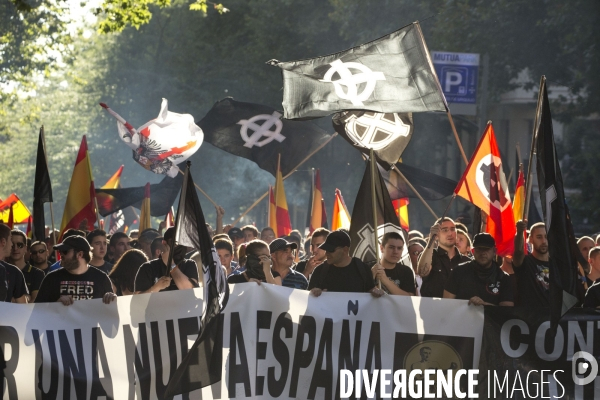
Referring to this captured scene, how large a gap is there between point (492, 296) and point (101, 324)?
9.43 ft

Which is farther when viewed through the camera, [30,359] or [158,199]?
[158,199]

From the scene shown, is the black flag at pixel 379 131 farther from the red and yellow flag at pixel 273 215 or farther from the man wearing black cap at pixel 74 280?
the red and yellow flag at pixel 273 215

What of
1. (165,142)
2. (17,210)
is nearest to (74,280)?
(165,142)

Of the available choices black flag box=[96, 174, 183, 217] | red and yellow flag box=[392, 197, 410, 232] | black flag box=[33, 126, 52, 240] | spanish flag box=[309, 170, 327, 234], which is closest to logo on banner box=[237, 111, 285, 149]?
red and yellow flag box=[392, 197, 410, 232]

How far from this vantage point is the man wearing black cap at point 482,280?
314 inches

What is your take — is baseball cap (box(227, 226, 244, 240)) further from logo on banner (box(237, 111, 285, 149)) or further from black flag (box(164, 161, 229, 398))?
black flag (box(164, 161, 229, 398))

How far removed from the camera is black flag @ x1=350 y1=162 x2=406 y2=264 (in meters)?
8.73

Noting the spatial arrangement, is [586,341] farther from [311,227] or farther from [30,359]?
[311,227]

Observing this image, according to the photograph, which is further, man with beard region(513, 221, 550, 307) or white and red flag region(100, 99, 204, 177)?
white and red flag region(100, 99, 204, 177)

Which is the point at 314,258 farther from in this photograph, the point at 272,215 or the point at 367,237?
the point at 272,215

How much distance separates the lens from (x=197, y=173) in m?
44.4

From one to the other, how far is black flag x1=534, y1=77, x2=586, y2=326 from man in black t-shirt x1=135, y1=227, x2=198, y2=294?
109 inches

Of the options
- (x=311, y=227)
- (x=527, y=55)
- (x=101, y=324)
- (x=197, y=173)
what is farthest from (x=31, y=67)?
(x=101, y=324)

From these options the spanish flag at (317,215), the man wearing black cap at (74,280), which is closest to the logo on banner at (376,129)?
the man wearing black cap at (74,280)
